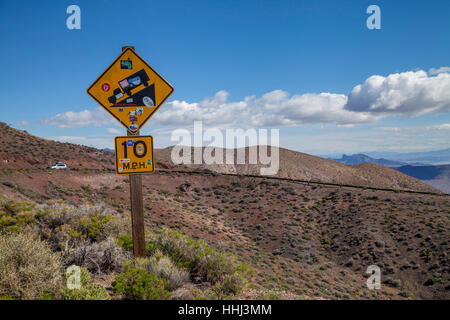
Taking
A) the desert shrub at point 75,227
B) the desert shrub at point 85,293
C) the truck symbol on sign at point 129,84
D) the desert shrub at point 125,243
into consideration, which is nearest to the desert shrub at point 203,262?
the desert shrub at point 125,243

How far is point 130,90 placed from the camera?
5.08 meters

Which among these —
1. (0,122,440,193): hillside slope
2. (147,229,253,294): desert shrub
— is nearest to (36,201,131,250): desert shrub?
(147,229,253,294): desert shrub

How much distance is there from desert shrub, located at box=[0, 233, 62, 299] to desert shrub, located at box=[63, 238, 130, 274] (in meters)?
0.76

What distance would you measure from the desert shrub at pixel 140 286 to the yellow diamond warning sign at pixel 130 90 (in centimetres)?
241

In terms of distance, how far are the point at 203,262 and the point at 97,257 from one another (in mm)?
2097

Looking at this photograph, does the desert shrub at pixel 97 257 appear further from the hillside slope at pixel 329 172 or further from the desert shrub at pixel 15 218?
the hillside slope at pixel 329 172

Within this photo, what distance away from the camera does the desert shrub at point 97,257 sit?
5.41 metres

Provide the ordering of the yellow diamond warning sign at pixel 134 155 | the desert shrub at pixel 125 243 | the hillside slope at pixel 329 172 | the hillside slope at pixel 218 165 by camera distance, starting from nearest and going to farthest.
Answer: the yellow diamond warning sign at pixel 134 155
the desert shrub at pixel 125 243
the hillside slope at pixel 218 165
the hillside slope at pixel 329 172

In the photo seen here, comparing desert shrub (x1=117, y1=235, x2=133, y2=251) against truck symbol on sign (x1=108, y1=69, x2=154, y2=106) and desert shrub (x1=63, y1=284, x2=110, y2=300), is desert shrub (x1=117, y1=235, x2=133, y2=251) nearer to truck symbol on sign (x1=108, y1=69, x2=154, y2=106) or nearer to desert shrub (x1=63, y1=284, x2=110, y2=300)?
desert shrub (x1=63, y1=284, x2=110, y2=300)

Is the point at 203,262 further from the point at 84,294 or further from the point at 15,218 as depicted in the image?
the point at 15,218

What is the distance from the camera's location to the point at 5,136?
160 feet

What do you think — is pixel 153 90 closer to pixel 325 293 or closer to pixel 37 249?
pixel 37 249
